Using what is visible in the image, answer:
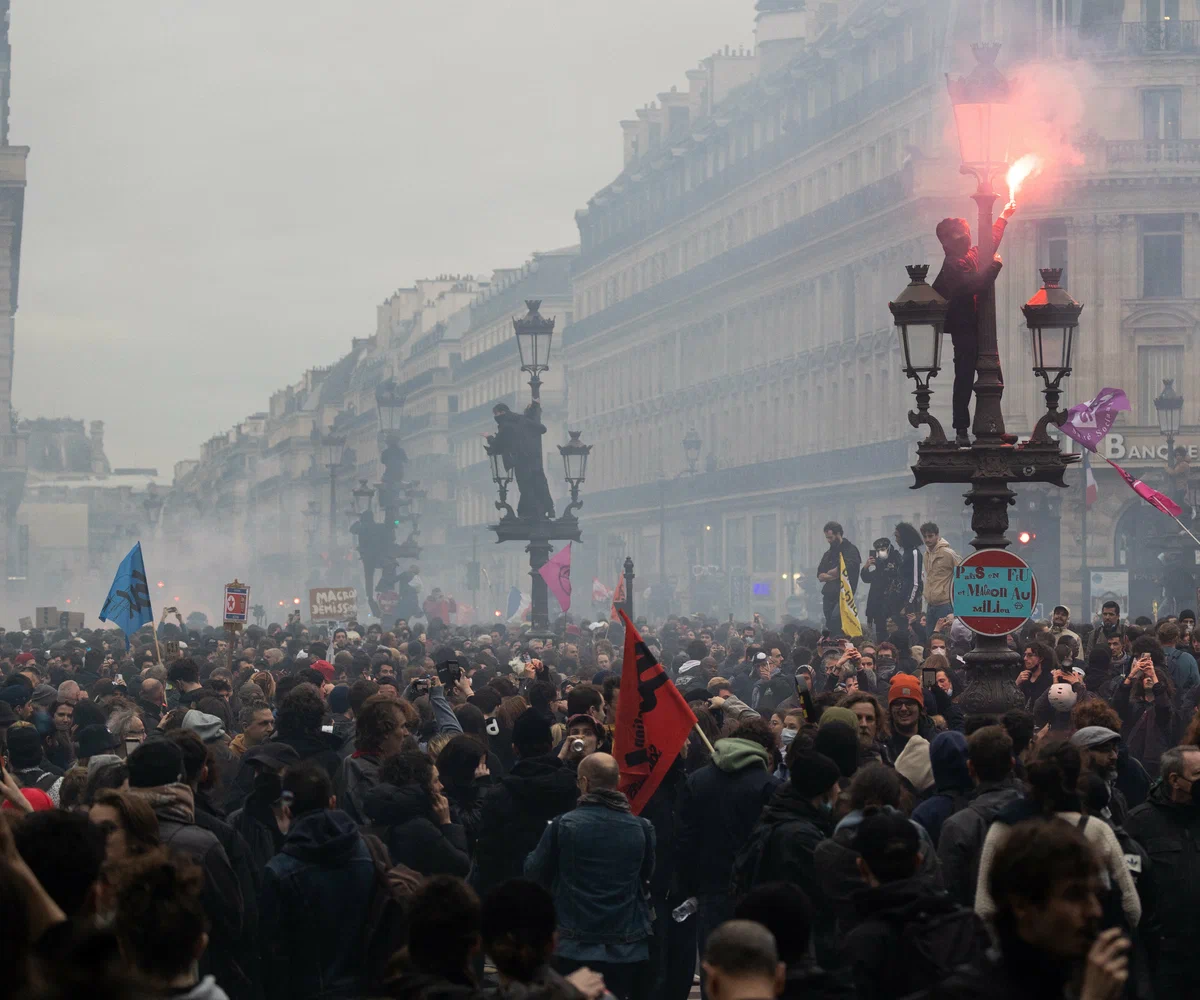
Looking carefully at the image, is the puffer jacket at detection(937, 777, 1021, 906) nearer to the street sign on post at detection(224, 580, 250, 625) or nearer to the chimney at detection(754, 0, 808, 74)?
the street sign on post at detection(224, 580, 250, 625)

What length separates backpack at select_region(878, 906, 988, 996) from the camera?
529 centimetres

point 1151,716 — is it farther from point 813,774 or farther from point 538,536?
point 538,536

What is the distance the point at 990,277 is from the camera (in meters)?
11.6

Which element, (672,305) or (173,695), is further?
(672,305)

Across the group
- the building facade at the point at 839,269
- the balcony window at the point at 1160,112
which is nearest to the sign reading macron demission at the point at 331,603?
the building facade at the point at 839,269

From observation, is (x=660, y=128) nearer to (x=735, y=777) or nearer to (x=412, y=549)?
(x=412, y=549)

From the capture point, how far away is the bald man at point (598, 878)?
7426 mm

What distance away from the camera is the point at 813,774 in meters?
7.25

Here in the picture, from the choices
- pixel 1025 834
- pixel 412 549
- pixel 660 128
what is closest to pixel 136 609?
pixel 1025 834

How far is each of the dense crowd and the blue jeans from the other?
5490 mm

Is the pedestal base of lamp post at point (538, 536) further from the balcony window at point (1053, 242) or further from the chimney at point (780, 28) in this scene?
the chimney at point (780, 28)

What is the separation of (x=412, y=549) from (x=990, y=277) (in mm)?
35931

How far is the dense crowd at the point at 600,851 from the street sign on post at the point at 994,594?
16.7 inches

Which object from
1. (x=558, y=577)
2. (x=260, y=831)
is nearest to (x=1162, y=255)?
(x=558, y=577)
